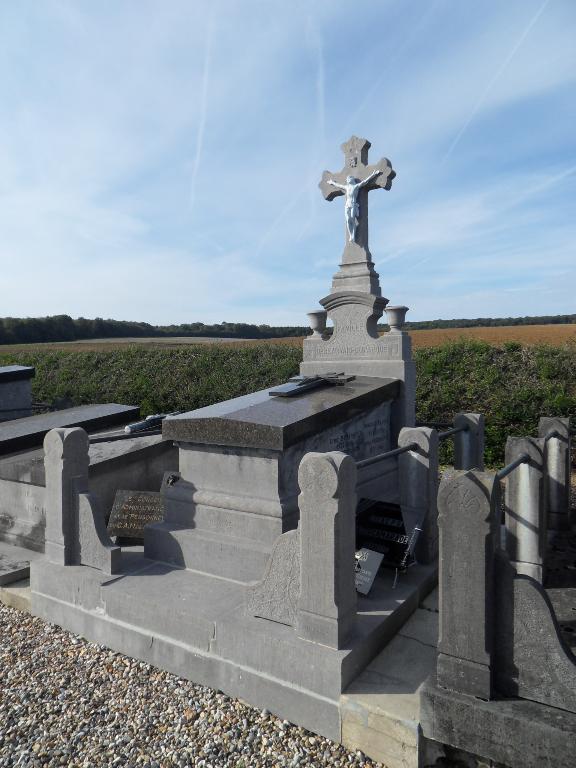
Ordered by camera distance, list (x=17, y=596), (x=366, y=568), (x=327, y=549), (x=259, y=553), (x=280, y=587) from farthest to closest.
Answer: (x=17, y=596) < (x=259, y=553) < (x=366, y=568) < (x=280, y=587) < (x=327, y=549)

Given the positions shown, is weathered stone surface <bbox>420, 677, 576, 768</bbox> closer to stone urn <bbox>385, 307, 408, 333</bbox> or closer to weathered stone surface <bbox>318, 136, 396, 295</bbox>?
stone urn <bbox>385, 307, 408, 333</bbox>

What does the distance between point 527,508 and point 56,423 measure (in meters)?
5.93

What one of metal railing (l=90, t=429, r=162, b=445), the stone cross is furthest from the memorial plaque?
the stone cross

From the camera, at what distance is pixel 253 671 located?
3221 millimetres

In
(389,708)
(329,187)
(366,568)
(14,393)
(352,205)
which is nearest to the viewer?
(389,708)

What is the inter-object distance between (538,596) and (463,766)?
1.00 m

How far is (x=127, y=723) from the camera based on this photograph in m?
3.06

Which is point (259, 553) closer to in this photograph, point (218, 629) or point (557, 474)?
point (218, 629)

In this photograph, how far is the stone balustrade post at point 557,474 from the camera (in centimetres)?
547

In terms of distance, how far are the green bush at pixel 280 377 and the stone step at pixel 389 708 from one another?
272 inches

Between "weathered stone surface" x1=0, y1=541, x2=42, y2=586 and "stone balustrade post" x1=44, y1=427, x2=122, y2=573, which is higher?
"stone balustrade post" x1=44, y1=427, x2=122, y2=573

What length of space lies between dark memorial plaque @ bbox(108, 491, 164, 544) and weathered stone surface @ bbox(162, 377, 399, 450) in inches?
32.4

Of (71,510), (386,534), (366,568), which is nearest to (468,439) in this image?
(386,534)

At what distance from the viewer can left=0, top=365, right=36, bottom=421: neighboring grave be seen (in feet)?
31.6
